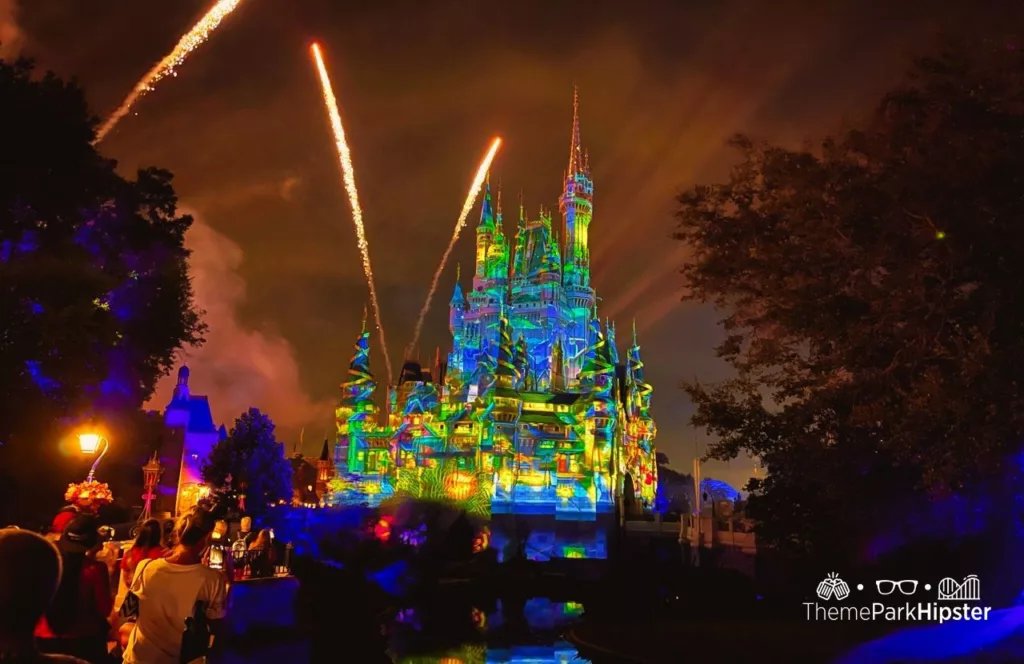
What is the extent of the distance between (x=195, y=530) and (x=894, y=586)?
65.1ft

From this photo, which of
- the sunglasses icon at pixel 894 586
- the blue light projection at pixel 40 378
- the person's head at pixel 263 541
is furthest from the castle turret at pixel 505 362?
the sunglasses icon at pixel 894 586

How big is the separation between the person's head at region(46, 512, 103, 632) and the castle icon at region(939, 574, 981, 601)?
761 inches

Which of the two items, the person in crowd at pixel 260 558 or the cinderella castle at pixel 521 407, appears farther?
the cinderella castle at pixel 521 407

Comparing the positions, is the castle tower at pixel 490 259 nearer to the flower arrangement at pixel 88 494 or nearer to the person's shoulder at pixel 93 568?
the flower arrangement at pixel 88 494

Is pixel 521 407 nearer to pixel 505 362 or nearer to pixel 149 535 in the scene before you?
A: pixel 505 362

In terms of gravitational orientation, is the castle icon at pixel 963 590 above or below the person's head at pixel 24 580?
below

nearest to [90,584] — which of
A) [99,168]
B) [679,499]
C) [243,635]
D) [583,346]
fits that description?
[243,635]

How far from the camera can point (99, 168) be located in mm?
23125

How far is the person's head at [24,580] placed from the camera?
2.96m

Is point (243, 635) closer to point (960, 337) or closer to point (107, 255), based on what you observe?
point (107, 255)

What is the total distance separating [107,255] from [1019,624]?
90.8ft

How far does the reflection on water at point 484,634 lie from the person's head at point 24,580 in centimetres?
1818

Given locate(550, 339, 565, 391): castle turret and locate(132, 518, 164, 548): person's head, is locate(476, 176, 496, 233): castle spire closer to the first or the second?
locate(550, 339, 565, 391): castle turret

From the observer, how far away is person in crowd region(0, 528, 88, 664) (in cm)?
296
